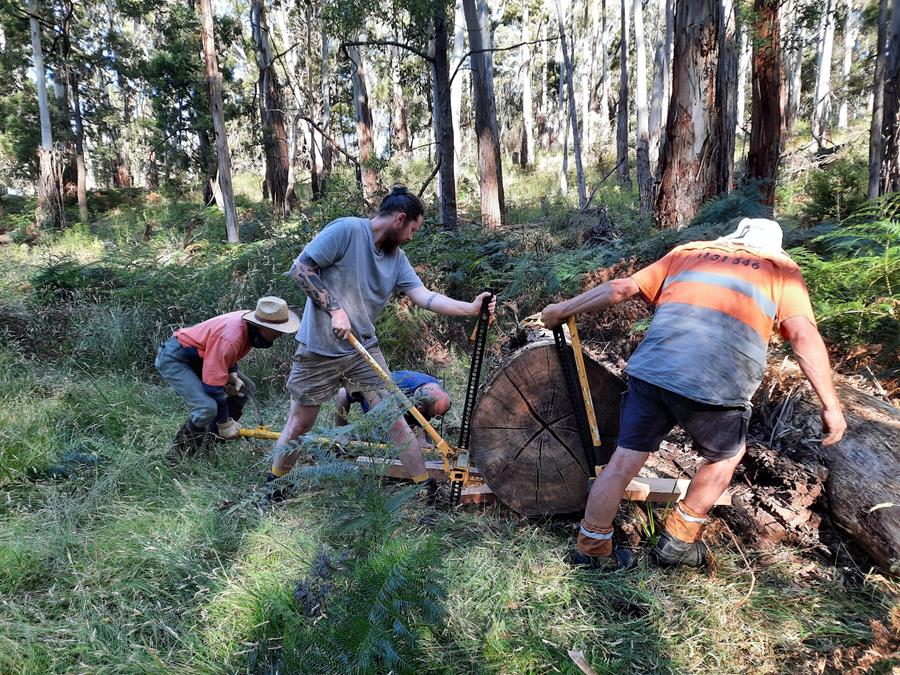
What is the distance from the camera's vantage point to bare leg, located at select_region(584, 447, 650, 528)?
2574 millimetres

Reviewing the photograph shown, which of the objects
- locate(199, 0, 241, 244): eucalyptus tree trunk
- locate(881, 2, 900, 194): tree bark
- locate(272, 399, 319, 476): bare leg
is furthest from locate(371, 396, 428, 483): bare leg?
locate(199, 0, 241, 244): eucalyptus tree trunk

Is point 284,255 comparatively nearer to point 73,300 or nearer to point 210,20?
point 73,300

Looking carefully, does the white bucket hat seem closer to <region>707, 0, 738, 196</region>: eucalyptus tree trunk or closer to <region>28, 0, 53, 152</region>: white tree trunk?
<region>707, 0, 738, 196</region>: eucalyptus tree trunk

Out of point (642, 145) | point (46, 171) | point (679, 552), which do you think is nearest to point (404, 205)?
point (679, 552)

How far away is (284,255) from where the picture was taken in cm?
721

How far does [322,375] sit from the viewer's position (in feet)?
11.0

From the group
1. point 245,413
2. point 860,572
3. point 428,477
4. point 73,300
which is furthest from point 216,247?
point 860,572

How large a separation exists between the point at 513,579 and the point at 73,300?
738 cm

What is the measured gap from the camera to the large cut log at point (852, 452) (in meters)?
2.59

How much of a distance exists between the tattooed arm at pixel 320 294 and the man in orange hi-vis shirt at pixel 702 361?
1.20 meters

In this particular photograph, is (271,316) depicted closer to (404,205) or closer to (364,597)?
(404,205)

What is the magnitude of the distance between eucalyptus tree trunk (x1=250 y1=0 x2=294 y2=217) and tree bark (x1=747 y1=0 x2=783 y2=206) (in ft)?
35.8

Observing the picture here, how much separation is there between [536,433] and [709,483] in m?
0.93

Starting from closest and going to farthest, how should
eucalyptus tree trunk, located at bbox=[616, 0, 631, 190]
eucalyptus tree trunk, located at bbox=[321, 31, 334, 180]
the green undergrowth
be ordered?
the green undergrowth → eucalyptus tree trunk, located at bbox=[616, 0, 631, 190] → eucalyptus tree trunk, located at bbox=[321, 31, 334, 180]
